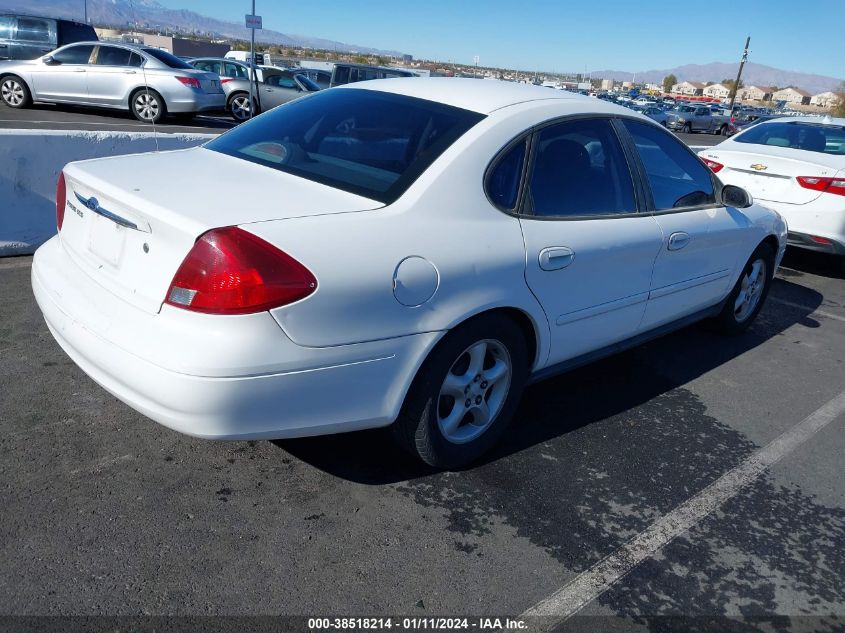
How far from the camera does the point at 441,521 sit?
9.23 feet

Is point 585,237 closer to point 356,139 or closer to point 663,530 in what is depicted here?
point 356,139

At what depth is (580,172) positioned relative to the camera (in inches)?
136

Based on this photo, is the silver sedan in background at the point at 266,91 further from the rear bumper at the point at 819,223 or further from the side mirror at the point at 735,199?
the side mirror at the point at 735,199

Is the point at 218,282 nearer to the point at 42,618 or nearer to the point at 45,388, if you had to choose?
the point at 42,618

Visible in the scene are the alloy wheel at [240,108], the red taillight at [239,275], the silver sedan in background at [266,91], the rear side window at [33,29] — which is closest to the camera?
the red taillight at [239,275]

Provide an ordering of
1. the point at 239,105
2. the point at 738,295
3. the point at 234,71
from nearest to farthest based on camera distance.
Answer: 1. the point at 738,295
2. the point at 239,105
3. the point at 234,71

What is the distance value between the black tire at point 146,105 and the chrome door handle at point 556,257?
45.1 feet

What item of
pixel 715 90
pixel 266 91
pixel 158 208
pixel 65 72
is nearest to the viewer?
pixel 158 208

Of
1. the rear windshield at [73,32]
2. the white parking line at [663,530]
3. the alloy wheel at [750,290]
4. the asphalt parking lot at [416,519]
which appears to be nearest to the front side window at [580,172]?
the asphalt parking lot at [416,519]

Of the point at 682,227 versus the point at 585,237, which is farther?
the point at 682,227

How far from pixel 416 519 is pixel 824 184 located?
228 inches

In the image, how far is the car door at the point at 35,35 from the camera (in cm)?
1708

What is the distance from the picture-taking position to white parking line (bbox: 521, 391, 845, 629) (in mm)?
2447

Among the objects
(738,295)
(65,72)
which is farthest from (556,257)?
(65,72)
